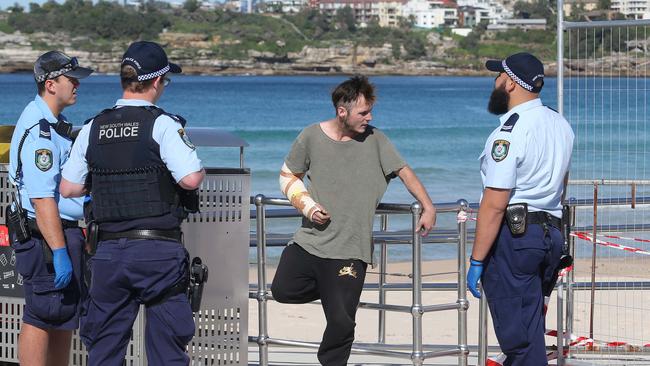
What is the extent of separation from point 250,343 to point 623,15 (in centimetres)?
325

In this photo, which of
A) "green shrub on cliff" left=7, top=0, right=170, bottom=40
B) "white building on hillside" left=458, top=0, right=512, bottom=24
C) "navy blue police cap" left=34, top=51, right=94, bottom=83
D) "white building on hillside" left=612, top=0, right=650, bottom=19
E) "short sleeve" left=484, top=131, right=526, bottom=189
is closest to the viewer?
"short sleeve" left=484, top=131, right=526, bottom=189

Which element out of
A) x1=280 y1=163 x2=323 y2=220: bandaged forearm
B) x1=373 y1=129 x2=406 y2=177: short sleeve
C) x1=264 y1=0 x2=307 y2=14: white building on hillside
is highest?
x1=264 y1=0 x2=307 y2=14: white building on hillside

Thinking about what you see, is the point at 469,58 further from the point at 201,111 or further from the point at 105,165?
the point at 105,165

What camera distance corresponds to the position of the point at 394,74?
442 feet

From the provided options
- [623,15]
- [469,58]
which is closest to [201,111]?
[623,15]

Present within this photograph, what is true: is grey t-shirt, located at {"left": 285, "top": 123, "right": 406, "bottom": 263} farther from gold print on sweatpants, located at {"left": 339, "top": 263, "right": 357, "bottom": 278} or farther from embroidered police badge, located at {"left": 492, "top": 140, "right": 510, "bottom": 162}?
embroidered police badge, located at {"left": 492, "top": 140, "right": 510, "bottom": 162}

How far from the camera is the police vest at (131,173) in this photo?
4.98m

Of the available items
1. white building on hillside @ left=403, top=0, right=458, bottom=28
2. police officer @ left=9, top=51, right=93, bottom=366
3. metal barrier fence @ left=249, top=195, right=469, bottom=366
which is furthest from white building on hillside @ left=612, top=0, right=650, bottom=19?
white building on hillside @ left=403, top=0, right=458, bottom=28

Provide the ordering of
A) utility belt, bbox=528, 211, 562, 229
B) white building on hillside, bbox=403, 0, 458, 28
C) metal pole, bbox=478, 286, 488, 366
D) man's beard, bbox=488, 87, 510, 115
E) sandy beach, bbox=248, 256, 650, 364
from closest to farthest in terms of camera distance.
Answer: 1. utility belt, bbox=528, 211, 562, 229
2. man's beard, bbox=488, 87, 510, 115
3. metal pole, bbox=478, 286, 488, 366
4. sandy beach, bbox=248, 256, 650, 364
5. white building on hillside, bbox=403, 0, 458, 28

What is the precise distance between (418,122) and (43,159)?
50602 mm

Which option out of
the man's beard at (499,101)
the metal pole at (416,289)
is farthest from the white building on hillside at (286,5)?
the man's beard at (499,101)

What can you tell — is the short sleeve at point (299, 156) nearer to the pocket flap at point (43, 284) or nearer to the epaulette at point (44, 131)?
the epaulette at point (44, 131)

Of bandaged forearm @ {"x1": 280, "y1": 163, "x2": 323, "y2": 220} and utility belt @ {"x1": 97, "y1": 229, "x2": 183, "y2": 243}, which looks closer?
utility belt @ {"x1": 97, "y1": 229, "x2": 183, "y2": 243}

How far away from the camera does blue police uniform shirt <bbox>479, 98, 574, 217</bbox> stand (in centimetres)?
524
